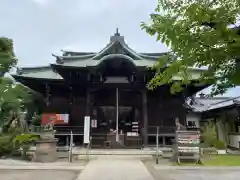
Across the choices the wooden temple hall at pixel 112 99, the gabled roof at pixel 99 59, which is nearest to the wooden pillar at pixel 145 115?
the wooden temple hall at pixel 112 99

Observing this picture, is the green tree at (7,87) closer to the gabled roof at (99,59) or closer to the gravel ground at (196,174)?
the gabled roof at (99,59)

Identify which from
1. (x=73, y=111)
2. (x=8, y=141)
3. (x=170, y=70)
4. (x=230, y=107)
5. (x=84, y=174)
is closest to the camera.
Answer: (x=170, y=70)

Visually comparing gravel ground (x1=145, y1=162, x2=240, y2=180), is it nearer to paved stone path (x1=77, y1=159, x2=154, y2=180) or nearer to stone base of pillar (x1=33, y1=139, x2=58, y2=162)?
paved stone path (x1=77, y1=159, x2=154, y2=180)

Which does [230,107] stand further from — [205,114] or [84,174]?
[84,174]

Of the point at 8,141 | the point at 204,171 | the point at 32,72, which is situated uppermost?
the point at 32,72

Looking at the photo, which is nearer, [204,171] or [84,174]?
[84,174]

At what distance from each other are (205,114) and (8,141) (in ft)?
58.5

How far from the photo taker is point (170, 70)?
4.39m

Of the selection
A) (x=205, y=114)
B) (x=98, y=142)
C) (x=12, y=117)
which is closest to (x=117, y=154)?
(x=98, y=142)

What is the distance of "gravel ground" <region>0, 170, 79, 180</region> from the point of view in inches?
345

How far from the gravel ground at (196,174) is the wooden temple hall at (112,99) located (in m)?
6.69

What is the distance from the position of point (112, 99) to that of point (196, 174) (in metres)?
10.0

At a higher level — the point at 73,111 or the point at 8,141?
the point at 73,111

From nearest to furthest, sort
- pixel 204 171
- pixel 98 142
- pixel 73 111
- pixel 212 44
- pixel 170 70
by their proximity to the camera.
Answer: pixel 212 44
pixel 170 70
pixel 204 171
pixel 98 142
pixel 73 111
